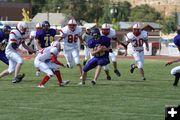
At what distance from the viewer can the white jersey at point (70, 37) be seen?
776 inches

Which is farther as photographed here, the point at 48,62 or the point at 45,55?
the point at 48,62

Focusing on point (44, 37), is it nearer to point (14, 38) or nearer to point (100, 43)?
point (14, 38)

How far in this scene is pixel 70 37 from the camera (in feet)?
65.2

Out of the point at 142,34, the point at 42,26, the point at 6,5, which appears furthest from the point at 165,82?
the point at 6,5

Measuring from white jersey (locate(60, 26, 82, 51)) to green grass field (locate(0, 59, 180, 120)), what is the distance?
6.62ft

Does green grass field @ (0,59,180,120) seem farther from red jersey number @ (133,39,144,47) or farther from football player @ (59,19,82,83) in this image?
red jersey number @ (133,39,144,47)

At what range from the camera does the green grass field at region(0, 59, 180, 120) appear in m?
11.1

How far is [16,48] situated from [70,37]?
2440 mm

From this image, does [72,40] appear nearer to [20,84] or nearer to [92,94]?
[20,84]

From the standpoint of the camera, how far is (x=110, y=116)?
1100cm

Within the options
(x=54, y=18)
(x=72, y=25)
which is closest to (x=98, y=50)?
(x=72, y=25)

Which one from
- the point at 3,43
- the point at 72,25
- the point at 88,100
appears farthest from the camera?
the point at 72,25

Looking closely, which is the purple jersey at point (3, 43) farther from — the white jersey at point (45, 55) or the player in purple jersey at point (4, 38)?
the white jersey at point (45, 55)

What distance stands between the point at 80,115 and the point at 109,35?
27.5 feet
